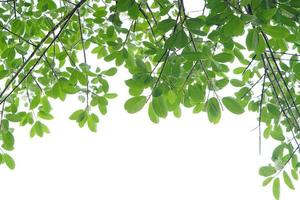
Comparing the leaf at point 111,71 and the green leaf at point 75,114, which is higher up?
the leaf at point 111,71

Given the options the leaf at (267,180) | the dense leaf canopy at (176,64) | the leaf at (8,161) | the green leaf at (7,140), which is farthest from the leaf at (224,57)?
the leaf at (8,161)

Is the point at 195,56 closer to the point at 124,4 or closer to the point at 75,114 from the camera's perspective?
the point at 124,4

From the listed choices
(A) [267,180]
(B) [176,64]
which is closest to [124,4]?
(B) [176,64]

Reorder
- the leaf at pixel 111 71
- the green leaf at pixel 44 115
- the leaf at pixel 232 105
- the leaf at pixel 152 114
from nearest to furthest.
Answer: the leaf at pixel 232 105 → the leaf at pixel 152 114 → the leaf at pixel 111 71 → the green leaf at pixel 44 115

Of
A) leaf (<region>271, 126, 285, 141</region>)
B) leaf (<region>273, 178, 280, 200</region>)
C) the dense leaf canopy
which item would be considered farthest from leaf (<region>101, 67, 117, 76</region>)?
leaf (<region>273, 178, 280, 200</region>)

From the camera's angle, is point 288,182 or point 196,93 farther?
point 288,182

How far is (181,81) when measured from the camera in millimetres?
1637

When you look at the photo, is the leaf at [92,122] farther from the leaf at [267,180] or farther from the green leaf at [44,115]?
the leaf at [267,180]

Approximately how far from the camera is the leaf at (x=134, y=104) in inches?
56.6

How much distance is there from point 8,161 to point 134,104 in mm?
852

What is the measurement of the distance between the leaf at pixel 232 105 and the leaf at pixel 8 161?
110 centimetres

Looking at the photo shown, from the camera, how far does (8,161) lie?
1.92 metres

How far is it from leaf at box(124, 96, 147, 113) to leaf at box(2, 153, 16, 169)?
812mm

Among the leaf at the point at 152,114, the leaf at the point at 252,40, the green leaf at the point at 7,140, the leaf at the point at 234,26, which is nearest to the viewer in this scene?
the leaf at the point at 234,26
